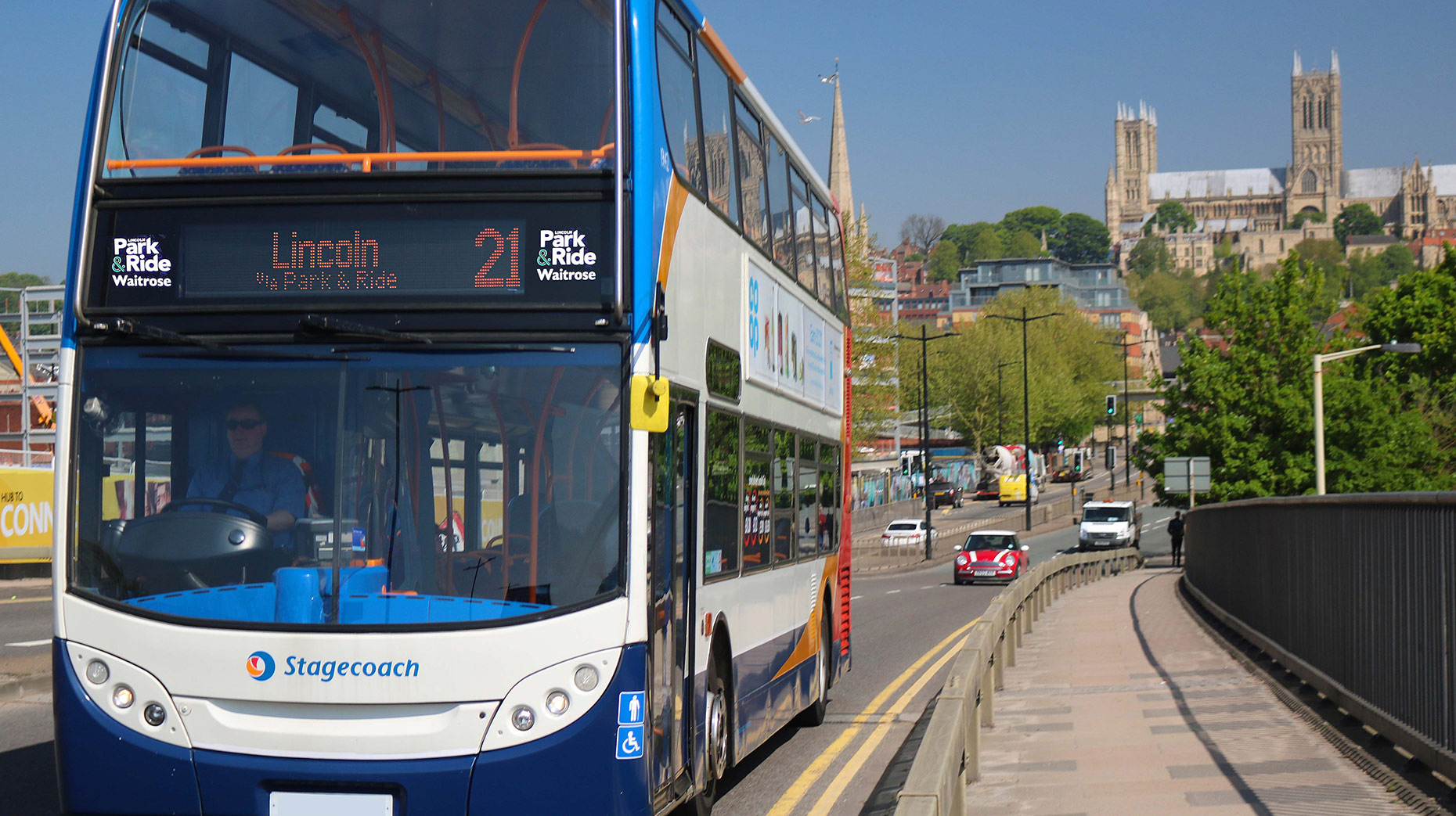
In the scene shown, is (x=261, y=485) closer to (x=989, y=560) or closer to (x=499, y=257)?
(x=499, y=257)

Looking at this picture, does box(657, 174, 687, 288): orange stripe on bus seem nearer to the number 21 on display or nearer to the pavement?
the number 21 on display

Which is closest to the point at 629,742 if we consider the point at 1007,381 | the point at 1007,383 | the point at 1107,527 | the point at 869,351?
the point at 1107,527

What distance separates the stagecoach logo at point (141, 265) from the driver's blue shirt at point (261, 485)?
83 cm

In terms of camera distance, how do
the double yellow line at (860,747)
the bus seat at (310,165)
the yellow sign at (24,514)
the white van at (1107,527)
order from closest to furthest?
the bus seat at (310,165) → the double yellow line at (860,747) → the yellow sign at (24,514) → the white van at (1107,527)

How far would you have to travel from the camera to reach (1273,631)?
1636 centimetres

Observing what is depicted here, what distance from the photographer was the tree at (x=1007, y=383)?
4801 inches

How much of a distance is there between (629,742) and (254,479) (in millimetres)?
1876

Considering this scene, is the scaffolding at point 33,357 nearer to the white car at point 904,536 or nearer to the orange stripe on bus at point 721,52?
the orange stripe on bus at point 721,52

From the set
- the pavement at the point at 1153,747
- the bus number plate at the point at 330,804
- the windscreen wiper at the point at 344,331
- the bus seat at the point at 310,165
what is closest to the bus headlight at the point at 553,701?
the bus number plate at the point at 330,804

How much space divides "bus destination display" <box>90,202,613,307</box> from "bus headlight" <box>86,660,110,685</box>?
149 centimetres

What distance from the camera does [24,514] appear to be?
89.7 feet

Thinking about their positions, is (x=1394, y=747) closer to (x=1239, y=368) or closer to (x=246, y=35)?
(x=246, y=35)

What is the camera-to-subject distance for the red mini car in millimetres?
40625

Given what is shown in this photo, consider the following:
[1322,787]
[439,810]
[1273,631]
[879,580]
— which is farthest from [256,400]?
[879,580]
